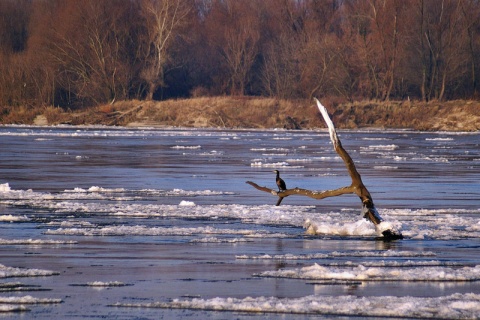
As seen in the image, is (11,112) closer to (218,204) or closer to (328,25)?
(328,25)

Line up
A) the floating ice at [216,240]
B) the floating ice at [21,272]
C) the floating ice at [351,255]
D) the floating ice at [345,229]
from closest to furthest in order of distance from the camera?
the floating ice at [21,272] → the floating ice at [351,255] → the floating ice at [216,240] → the floating ice at [345,229]

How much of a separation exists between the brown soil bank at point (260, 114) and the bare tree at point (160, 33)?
6.24m

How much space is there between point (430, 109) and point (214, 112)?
627 inches

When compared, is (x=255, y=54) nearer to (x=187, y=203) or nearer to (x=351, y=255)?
(x=187, y=203)

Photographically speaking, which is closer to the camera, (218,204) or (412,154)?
(218,204)

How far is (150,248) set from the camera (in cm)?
1320

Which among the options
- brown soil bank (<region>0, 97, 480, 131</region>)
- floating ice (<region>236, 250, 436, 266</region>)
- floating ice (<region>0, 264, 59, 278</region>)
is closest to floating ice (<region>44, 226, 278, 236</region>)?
floating ice (<region>236, 250, 436, 266</region>)

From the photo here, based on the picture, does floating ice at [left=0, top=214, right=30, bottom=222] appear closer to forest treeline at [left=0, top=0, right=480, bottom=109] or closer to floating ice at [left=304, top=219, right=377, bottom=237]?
floating ice at [left=304, top=219, right=377, bottom=237]

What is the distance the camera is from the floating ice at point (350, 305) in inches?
369

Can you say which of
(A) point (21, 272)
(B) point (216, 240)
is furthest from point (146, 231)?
(A) point (21, 272)

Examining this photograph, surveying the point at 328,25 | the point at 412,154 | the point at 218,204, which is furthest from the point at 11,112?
the point at 218,204

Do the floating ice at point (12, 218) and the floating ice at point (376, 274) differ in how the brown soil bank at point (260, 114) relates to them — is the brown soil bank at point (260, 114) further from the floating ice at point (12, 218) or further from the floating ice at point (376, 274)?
the floating ice at point (376, 274)

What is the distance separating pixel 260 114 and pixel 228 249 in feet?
210

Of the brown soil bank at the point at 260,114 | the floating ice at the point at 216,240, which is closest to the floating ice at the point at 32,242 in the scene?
the floating ice at the point at 216,240
